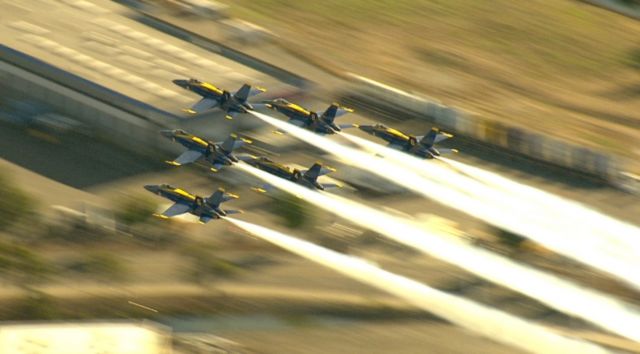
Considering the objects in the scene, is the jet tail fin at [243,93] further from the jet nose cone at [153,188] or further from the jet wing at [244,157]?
the jet nose cone at [153,188]

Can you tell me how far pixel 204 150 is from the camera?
380 ft

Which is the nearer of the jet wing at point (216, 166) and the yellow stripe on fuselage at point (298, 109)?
the jet wing at point (216, 166)

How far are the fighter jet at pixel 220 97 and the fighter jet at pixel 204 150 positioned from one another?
5.09 metres

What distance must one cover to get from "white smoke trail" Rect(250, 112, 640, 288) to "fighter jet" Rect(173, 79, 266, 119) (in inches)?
79.5

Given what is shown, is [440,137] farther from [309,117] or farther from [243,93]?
[243,93]

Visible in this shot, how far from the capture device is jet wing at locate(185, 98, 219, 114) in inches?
4695

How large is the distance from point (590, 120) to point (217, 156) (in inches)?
1655

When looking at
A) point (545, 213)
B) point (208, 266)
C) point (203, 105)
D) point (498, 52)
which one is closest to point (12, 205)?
point (208, 266)

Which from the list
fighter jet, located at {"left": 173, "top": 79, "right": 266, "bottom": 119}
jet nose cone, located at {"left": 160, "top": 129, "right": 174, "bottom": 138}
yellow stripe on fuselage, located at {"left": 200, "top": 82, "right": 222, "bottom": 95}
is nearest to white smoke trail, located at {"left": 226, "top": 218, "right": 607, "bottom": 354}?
jet nose cone, located at {"left": 160, "top": 129, "right": 174, "bottom": 138}

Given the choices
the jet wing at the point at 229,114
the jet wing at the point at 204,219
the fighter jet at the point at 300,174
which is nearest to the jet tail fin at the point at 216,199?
the jet wing at the point at 204,219

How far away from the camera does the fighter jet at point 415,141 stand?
401 ft

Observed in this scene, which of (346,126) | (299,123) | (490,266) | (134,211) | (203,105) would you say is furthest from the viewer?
(346,126)

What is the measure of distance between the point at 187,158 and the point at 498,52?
4590cm

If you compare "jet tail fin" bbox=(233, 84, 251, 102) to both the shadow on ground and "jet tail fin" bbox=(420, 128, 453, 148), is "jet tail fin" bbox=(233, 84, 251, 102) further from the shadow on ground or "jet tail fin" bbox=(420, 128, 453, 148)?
"jet tail fin" bbox=(420, 128, 453, 148)
